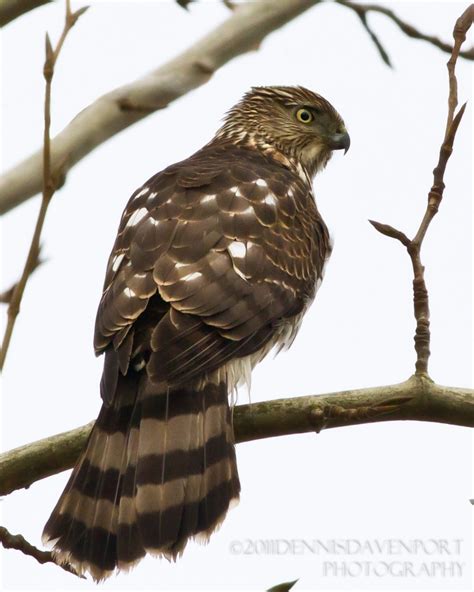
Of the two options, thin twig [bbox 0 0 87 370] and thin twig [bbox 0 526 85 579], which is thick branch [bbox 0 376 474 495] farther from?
thin twig [bbox 0 0 87 370]

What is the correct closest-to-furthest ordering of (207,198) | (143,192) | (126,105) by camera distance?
(126,105) < (207,198) < (143,192)

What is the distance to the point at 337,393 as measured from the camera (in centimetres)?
401

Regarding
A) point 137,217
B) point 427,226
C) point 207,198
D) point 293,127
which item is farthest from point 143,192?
point 427,226

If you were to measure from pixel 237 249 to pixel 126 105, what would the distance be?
155 cm

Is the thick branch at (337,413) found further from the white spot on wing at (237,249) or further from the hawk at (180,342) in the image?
the white spot on wing at (237,249)

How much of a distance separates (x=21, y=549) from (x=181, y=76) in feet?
5.44

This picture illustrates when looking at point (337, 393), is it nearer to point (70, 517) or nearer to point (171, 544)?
point (171, 544)

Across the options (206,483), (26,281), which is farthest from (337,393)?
(26,281)

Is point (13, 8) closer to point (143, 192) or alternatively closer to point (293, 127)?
point (143, 192)

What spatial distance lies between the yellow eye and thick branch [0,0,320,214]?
3.39 m

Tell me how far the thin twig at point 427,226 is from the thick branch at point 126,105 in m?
0.80

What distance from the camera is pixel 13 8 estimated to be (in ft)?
9.93

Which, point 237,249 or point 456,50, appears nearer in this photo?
point 456,50

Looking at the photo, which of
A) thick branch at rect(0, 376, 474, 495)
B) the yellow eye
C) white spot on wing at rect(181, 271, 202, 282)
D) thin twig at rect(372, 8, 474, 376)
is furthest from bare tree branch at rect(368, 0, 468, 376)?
the yellow eye
